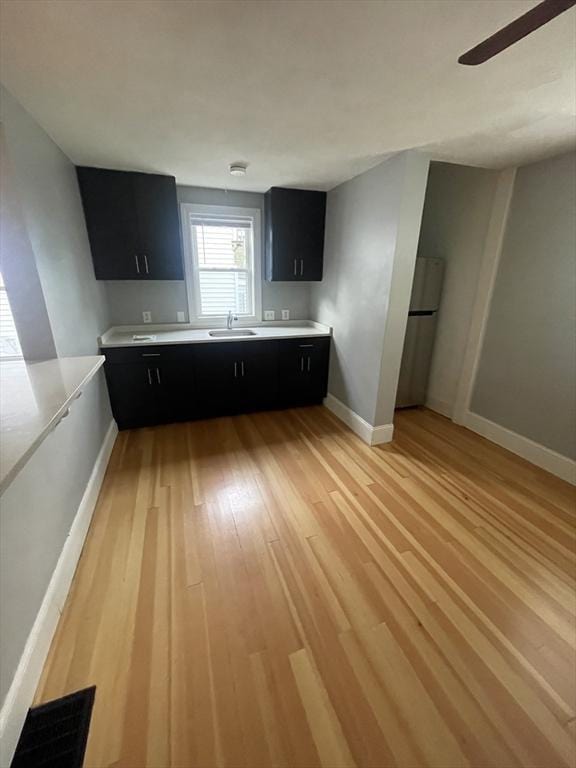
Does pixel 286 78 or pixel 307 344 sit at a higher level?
pixel 286 78

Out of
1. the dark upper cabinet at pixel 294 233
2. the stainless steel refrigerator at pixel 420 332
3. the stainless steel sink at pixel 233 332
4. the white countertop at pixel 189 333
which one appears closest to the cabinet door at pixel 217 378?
the white countertop at pixel 189 333

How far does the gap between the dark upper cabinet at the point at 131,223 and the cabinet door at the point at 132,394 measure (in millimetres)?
876

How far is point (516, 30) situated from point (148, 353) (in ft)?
9.61

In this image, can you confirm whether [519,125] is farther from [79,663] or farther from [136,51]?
[79,663]

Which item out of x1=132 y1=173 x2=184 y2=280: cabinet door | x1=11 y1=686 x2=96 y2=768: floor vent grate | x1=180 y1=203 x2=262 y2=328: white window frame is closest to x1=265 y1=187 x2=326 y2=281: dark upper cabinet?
x1=180 y1=203 x2=262 y2=328: white window frame

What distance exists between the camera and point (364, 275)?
275 cm

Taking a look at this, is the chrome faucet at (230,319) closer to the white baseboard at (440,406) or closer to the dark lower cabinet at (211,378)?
the dark lower cabinet at (211,378)

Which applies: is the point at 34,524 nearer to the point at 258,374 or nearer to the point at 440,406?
the point at 258,374

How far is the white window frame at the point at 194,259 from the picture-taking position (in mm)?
3227

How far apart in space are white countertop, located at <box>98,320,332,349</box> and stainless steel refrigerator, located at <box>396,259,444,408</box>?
89 centimetres

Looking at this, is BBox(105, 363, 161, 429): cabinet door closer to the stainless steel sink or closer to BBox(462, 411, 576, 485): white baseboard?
the stainless steel sink

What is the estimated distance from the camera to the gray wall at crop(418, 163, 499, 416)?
2.87 metres

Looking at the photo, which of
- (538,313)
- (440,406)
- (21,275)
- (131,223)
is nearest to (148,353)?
(131,223)

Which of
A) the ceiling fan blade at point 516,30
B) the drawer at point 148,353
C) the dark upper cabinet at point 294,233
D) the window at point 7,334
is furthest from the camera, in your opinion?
the dark upper cabinet at point 294,233
